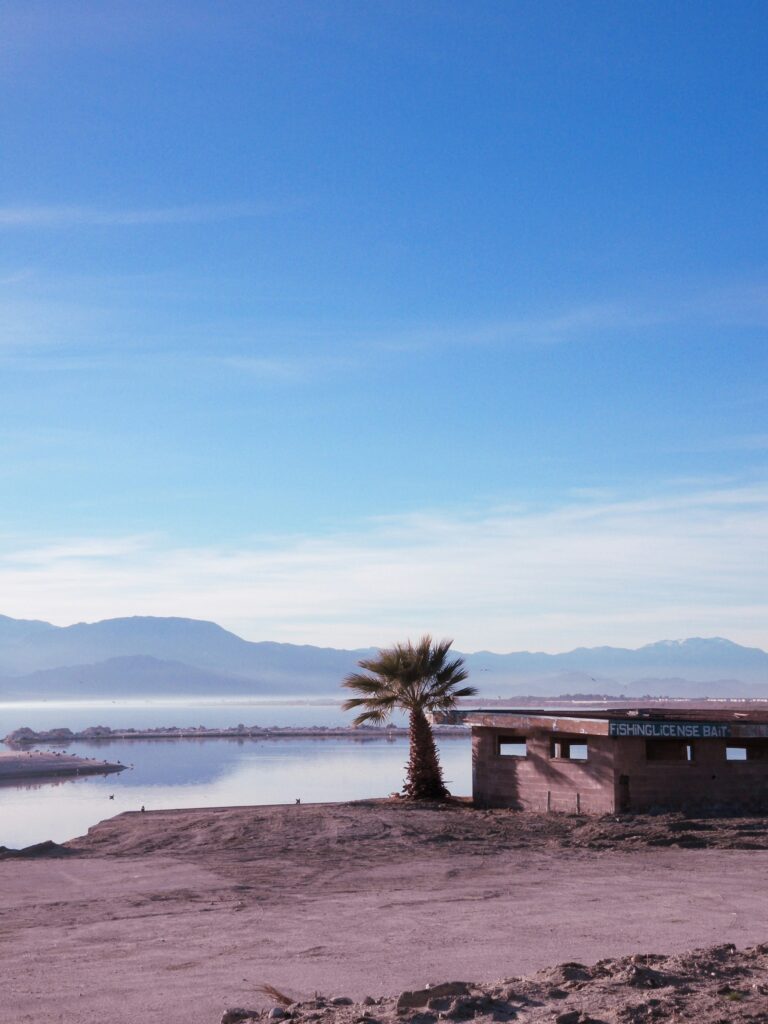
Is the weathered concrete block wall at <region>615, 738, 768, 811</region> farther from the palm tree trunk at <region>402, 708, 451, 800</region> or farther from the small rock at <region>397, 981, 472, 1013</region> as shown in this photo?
the small rock at <region>397, 981, 472, 1013</region>

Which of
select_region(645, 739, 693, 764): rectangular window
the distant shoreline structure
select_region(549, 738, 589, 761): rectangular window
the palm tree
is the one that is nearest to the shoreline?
the distant shoreline structure

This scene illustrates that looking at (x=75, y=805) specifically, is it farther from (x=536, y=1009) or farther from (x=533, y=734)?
(x=536, y=1009)

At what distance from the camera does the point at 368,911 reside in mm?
13328

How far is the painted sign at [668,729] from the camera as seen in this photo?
21.8 m

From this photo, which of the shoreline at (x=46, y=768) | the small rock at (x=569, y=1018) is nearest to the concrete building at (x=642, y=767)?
the small rock at (x=569, y=1018)

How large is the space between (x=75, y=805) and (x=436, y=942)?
31906mm

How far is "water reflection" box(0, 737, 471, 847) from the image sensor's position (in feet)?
119

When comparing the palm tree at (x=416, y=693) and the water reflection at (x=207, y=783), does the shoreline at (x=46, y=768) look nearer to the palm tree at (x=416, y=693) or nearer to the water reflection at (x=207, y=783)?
the water reflection at (x=207, y=783)

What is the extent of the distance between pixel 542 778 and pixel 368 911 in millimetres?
11390

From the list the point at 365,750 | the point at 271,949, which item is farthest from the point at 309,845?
the point at 365,750

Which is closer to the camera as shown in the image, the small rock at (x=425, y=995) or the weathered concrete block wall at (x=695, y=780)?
the small rock at (x=425, y=995)

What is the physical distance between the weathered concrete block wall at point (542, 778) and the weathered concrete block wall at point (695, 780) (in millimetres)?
462

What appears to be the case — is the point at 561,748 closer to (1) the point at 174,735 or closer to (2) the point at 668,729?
(2) the point at 668,729

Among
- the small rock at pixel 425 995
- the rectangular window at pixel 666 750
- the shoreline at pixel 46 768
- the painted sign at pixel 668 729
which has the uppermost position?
the painted sign at pixel 668 729
